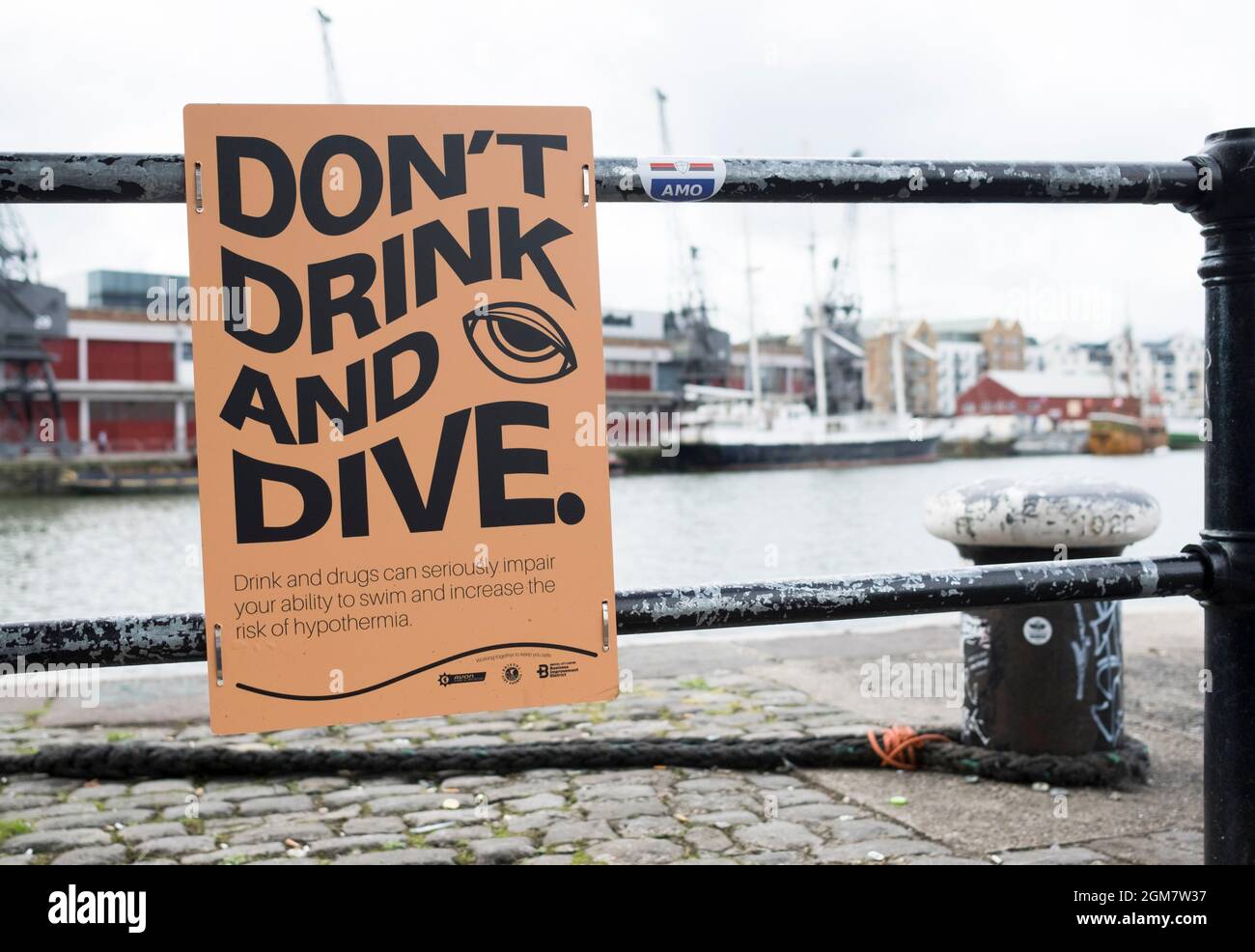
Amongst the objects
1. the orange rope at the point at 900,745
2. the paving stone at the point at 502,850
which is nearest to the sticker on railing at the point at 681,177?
the paving stone at the point at 502,850

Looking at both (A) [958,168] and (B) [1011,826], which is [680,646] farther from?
(A) [958,168]

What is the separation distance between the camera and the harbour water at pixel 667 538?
1886 centimetres

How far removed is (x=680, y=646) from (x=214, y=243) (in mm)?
5223

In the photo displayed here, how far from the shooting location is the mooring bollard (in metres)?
3.72

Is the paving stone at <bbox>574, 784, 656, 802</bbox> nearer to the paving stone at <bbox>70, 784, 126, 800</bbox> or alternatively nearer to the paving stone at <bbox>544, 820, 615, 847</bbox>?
the paving stone at <bbox>544, 820, 615, 847</bbox>

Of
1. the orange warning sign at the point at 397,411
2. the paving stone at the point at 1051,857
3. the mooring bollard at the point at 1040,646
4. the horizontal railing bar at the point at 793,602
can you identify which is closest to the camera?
the horizontal railing bar at the point at 793,602

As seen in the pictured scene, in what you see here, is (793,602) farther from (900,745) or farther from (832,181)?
(900,745)

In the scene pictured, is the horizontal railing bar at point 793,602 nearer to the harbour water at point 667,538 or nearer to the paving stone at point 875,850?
the paving stone at point 875,850

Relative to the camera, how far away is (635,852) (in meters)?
3.09

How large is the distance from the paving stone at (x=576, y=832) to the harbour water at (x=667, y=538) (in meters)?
2.10

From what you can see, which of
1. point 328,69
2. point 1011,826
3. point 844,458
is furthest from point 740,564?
point 844,458

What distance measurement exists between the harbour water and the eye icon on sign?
334cm

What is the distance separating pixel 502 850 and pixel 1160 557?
1.95 m
